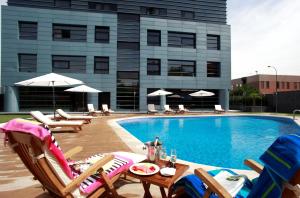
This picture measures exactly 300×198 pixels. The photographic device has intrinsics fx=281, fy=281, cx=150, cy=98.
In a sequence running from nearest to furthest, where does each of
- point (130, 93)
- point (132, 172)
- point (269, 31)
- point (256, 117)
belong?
point (132, 172) → point (269, 31) → point (256, 117) → point (130, 93)

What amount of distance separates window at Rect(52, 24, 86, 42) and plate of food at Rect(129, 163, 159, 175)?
1030 inches

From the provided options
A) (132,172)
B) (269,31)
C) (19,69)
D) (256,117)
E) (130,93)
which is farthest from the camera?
(130,93)

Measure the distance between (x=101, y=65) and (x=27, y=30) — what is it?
25.6ft

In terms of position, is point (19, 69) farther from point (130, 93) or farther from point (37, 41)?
point (130, 93)

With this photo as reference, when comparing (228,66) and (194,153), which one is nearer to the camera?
(194,153)

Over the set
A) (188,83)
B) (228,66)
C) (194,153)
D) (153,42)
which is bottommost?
(194,153)

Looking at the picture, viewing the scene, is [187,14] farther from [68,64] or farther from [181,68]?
[68,64]

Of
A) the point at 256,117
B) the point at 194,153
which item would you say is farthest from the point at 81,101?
the point at 194,153

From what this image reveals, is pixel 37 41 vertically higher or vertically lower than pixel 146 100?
higher

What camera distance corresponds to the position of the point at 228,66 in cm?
3256

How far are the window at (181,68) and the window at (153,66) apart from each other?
135 centimetres

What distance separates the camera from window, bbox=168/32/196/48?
31.3m

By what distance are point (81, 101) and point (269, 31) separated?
1799cm

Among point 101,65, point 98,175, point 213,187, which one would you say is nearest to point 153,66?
point 101,65
